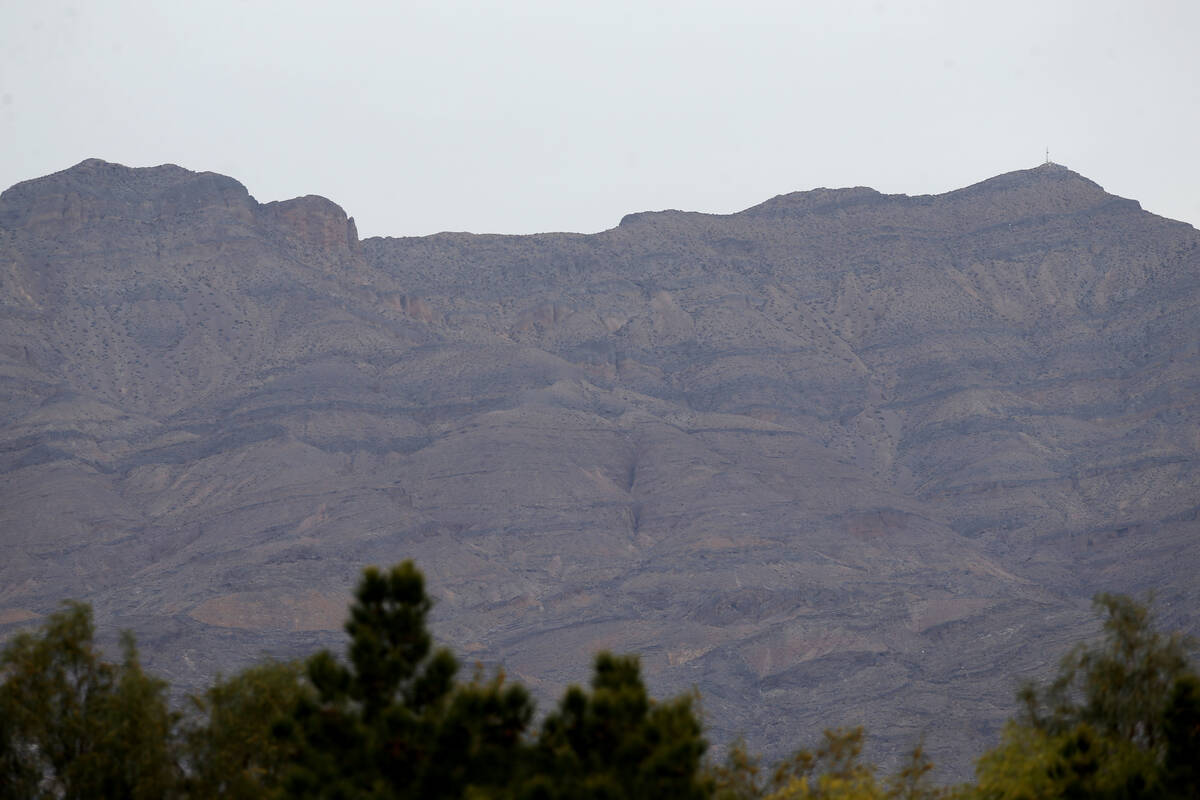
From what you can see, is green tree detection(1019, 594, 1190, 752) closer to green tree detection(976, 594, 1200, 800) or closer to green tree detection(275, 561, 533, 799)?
green tree detection(976, 594, 1200, 800)

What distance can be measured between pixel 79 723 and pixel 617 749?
11610mm

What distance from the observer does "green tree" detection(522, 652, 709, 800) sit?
80.1ft

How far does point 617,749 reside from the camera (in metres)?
25.1

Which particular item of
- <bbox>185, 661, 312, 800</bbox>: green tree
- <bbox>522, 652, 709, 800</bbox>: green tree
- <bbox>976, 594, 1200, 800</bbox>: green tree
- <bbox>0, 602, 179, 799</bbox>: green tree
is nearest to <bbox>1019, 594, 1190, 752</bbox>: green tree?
<bbox>976, 594, 1200, 800</bbox>: green tree

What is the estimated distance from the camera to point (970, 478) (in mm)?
171875

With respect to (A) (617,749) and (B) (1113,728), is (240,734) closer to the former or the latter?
(A) (617,749)

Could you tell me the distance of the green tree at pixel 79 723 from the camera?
2969 centimetres

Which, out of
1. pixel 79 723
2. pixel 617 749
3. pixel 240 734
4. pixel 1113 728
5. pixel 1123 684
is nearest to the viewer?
pixel 617 749

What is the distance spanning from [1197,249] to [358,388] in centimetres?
10383

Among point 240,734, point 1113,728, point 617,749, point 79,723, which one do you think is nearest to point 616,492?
point 240,734

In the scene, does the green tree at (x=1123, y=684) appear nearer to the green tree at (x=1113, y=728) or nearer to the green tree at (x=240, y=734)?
the green tree at (x=1113, y=728)

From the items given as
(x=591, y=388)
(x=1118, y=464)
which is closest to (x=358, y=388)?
(x=591, y=388)

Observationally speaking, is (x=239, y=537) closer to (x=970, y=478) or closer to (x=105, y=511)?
(x=105, y=511)

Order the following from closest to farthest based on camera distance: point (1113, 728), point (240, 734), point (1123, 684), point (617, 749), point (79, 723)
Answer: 1. point (617, 749)
2. point (79, 723)
3. point (1113, 728)
4. point (1123, 684)
5. point (240, 734)
